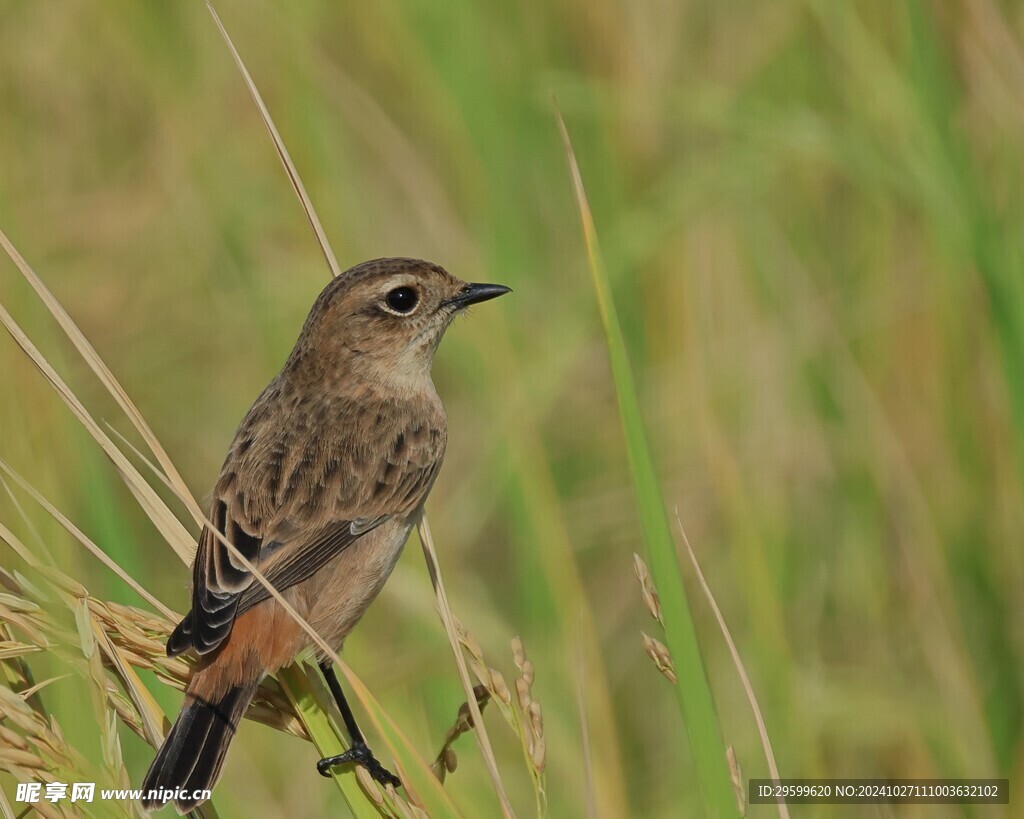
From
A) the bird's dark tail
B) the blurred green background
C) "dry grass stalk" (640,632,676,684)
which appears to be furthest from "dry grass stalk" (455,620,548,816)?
the blurred green background

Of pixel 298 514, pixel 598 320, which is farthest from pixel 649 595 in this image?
pixel 598 320

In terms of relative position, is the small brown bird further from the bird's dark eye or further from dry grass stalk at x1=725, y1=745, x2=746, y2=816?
dry grass stalk at x1=725, y1=745, x2=746, y2=816

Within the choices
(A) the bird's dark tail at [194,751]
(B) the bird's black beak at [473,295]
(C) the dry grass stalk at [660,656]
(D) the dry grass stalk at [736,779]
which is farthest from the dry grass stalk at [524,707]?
(B) the bird's black beak at [473,295]

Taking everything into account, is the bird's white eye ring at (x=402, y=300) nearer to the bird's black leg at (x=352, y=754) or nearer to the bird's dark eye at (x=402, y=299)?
the bird's dark eye at (x=402, y=299)

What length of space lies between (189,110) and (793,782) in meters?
4.02

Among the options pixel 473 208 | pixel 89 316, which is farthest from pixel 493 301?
pixel 89 316

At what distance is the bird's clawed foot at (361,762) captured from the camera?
3193 mm

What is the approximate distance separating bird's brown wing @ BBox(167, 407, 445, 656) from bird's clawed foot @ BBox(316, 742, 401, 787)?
1.32ft

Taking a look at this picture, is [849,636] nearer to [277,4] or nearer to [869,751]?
[869,751]

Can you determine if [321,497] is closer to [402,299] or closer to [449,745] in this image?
[402,299]

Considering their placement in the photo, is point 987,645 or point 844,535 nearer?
point 987,645

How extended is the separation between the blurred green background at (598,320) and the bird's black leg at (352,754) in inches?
14.4

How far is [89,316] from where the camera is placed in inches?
236

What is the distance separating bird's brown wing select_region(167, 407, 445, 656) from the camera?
341cm
